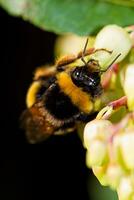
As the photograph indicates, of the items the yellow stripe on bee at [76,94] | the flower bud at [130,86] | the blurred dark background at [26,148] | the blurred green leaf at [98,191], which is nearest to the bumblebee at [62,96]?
the yellow stripe on bee at [76,94]

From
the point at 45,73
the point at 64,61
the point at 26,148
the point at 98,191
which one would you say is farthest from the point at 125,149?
the point at 26,148

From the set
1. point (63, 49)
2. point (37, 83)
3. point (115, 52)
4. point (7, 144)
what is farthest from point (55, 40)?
point (115, 52)

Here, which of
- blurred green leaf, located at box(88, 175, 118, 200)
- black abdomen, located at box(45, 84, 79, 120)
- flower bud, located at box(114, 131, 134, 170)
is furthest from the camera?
blurred green leaf, located at box(88, 175, 118, 200)

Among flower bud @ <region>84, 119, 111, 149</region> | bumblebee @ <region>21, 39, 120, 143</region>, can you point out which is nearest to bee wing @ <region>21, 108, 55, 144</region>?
bumblebee @ <region>21, 39, 120, 143</region>

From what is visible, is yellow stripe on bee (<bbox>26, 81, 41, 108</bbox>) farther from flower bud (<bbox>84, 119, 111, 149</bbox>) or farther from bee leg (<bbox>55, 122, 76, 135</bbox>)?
flower bud (<bbox>84, 119, 111, 149</bbox>)

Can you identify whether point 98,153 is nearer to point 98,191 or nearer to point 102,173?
point 102,173

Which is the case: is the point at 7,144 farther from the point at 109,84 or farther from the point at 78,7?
the point at 109,84
